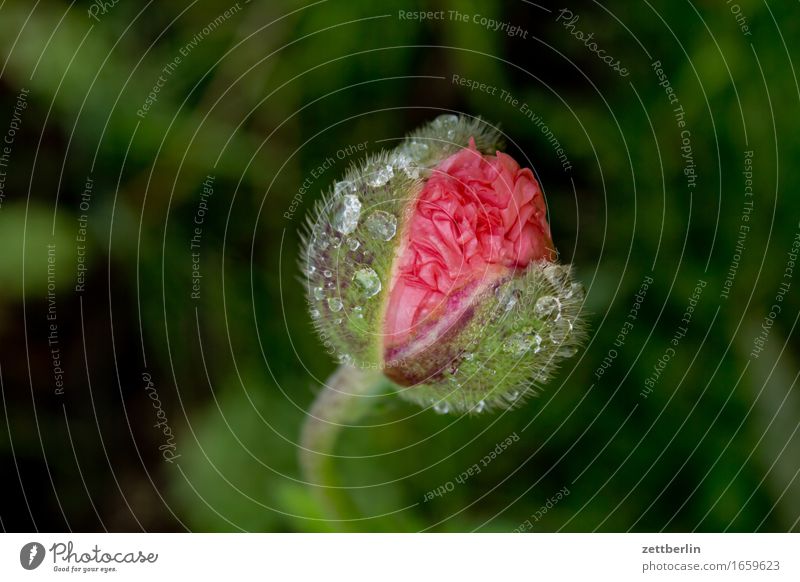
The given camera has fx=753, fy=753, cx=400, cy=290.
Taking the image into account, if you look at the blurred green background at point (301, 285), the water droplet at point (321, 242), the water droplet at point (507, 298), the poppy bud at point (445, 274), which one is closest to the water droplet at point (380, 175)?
the poppy bud at point (445, 274)

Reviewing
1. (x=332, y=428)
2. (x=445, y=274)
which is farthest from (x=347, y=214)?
(x=332, y=428)

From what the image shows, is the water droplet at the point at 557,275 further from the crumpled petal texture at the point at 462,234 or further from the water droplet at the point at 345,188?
the water droplet at the point at 345,188

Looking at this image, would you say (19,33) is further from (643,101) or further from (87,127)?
(643,101)

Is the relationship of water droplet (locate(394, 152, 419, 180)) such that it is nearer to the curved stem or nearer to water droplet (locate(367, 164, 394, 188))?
water droplet (locate(367, 164, 394, 188))

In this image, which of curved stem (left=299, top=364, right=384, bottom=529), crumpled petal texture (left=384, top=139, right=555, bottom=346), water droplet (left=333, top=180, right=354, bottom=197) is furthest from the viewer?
curved stem (left=299, top=364, right=384, bottom=529)

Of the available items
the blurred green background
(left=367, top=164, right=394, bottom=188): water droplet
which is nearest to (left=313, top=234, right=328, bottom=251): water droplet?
(left=367, top=164, right=394, bottom=188): water droplet

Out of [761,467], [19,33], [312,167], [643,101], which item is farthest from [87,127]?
[761,467]

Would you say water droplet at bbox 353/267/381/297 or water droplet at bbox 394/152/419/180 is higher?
water droplet at bbox 394/152/419/180
